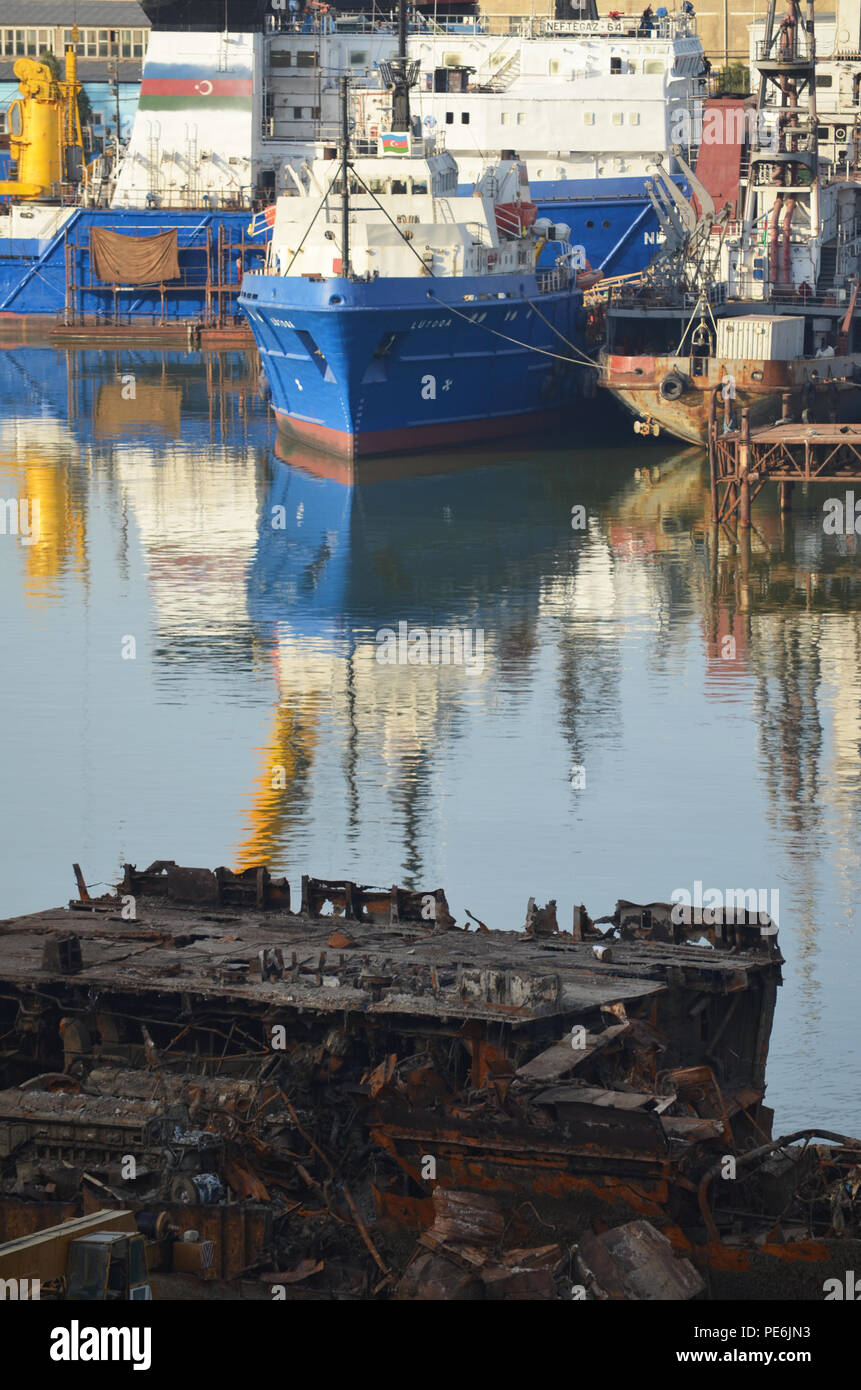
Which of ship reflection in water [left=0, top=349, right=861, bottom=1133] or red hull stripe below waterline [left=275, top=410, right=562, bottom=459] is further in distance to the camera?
red hull stripe below waterline [left=275, top=410, right=562, bottom=459]

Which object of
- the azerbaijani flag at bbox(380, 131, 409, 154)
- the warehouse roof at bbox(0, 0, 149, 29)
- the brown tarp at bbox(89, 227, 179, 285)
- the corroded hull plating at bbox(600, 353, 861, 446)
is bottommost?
the corroded hull plating at bbox(600, 353, 861, 446)

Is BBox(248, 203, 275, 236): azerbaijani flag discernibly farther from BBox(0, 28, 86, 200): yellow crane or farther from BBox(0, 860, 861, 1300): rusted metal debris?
BBox(0, 860, 861, 1300): rusted metal debris

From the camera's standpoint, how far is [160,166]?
12531 cm

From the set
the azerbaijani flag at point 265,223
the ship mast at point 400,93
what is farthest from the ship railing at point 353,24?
the ship mast at point 400,93

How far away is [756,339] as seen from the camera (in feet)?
260

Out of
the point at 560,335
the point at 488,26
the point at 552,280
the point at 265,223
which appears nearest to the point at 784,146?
the point at 552,280

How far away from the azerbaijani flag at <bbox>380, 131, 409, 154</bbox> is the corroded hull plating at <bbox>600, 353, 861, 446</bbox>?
10.5 metres

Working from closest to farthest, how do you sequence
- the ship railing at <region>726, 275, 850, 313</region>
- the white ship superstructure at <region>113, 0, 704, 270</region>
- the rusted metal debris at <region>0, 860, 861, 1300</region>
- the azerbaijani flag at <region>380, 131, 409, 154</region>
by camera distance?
1. the rusted metal debris at <region>0, 860, 861, 1300</region>
2. the azerbaijani flag at <region>380, 131, 409, 154</region>
3. the ship railing at <region>726, 275, 850, 313</region>
4. the white ship superstructure at <region>113, 0, 704, 270</region>

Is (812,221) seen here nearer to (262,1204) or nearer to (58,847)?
(58,847)

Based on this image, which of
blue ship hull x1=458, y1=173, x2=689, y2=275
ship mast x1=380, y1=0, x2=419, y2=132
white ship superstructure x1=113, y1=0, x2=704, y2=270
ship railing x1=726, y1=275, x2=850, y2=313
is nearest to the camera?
ship mast x1=380, y1=0, x2=419, y2=132

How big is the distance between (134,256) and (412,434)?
4549cm

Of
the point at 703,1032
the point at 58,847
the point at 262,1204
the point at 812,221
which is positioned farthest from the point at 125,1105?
the point at 812,221

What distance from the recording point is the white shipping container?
79.2 metres

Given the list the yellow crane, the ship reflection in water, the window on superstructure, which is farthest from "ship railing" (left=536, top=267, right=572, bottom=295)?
the window on superstructure
